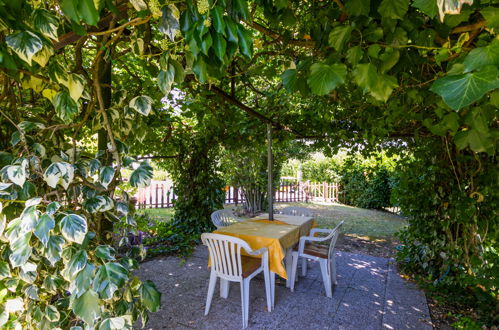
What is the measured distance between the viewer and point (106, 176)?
112 centimetres

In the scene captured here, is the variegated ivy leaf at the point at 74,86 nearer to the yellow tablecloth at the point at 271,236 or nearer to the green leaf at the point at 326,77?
the green leaf at the point at 326,77

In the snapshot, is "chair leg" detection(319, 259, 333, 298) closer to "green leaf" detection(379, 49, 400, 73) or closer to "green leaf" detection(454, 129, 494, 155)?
"green leaf" detection(454, 129, 494, 155)

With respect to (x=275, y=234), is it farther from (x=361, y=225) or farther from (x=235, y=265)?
(x=361, y=225)

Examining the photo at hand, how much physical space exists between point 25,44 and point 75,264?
28.4 inches

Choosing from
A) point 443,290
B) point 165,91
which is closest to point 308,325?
point 443,290

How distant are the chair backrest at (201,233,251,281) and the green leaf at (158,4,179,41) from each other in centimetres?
200

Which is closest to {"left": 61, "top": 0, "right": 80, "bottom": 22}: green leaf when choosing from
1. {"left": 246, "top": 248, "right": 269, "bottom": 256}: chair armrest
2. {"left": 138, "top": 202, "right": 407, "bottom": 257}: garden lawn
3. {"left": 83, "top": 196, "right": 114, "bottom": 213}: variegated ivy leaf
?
{"left": 83, "top": 196, "right": 114, "bottom": 213}: variegated ivy leaf

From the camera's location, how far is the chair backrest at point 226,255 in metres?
2.59

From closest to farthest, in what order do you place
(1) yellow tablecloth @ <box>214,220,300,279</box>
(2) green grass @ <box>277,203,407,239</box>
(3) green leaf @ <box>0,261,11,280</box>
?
(3) green leaf @ <box>0,261,11,280</box>, (1) yellow tablecloth @ <box>214,220,300,279</box>, (2) green grass @ <box>277,203,407,239</box>

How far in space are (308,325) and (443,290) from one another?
72.7 inches

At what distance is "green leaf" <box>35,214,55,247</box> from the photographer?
869 millimetres

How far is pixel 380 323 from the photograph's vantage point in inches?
104

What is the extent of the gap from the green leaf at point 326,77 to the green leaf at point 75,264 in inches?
40.7

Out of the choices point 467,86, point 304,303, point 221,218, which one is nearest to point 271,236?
point 304,303
